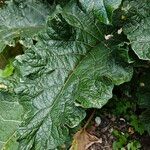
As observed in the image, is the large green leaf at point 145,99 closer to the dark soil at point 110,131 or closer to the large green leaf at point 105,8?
the dark soil at point 110,131

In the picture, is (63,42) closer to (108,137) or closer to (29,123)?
(29,123)

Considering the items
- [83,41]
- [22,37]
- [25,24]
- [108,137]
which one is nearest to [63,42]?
[83,41]

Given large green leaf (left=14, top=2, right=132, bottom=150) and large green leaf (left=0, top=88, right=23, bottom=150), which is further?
large green leaf (left=0, top=88, right=23, bottom=150)

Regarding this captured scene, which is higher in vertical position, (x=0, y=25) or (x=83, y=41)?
(x=0, y=25)

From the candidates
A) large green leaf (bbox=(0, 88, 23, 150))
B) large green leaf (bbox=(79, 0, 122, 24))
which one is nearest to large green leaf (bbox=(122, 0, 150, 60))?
large green leaf (bbox=(79, 0, 122, 24))

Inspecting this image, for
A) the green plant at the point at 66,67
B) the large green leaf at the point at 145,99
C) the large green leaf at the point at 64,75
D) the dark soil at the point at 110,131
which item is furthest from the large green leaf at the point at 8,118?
the large green leaf at the point at 145,99

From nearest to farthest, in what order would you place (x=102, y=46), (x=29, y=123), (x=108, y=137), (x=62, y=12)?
(x=29, y=123) → (x=62, y=12) → (x=102, y=46) → (x=108, y=137)

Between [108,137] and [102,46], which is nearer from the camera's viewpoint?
[102,46]

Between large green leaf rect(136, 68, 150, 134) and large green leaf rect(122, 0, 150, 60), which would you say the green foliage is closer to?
large green leaf rect(136, 68, 150, 134)
